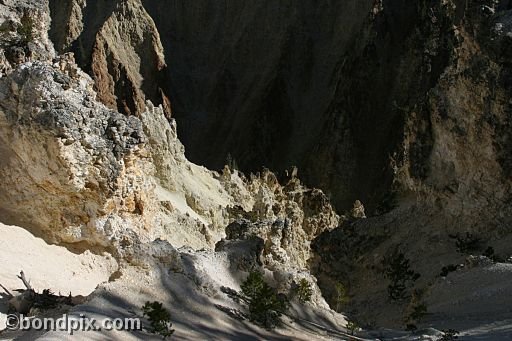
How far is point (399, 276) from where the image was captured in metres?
17.7

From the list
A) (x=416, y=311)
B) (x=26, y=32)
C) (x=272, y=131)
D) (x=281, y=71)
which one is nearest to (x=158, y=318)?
(x=416, y=311)

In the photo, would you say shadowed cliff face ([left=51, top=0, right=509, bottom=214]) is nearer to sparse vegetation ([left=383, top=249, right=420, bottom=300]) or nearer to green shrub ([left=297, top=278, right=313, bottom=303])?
sparse vegetation ([left=383, top=249, right=420, bottom=300])

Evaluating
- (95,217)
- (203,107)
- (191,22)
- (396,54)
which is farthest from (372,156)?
(95,217)

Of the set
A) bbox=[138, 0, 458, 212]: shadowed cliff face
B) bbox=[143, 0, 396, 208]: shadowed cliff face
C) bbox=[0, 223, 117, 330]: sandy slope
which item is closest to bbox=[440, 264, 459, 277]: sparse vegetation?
bbox=[0, 223, 117, 330]: sandy slope

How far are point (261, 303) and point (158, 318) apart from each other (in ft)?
6.56

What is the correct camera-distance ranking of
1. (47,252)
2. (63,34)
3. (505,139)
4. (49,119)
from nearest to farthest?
(47,252) < (49,119) < (505,139) < (63,34)

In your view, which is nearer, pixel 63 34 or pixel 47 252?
pixel 47 252

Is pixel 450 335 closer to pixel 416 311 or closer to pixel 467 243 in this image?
pixel 416 311

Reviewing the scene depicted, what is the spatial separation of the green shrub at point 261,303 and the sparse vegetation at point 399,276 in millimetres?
6910

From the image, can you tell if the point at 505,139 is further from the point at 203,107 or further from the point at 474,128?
the point at 203,107

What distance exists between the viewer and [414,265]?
A: 18.5m

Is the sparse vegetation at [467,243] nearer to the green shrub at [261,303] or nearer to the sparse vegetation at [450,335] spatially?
the sparse vegetation at [450,335]

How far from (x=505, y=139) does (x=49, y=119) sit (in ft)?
38.1

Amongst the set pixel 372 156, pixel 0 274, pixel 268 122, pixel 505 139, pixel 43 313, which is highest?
pixel 268 122
